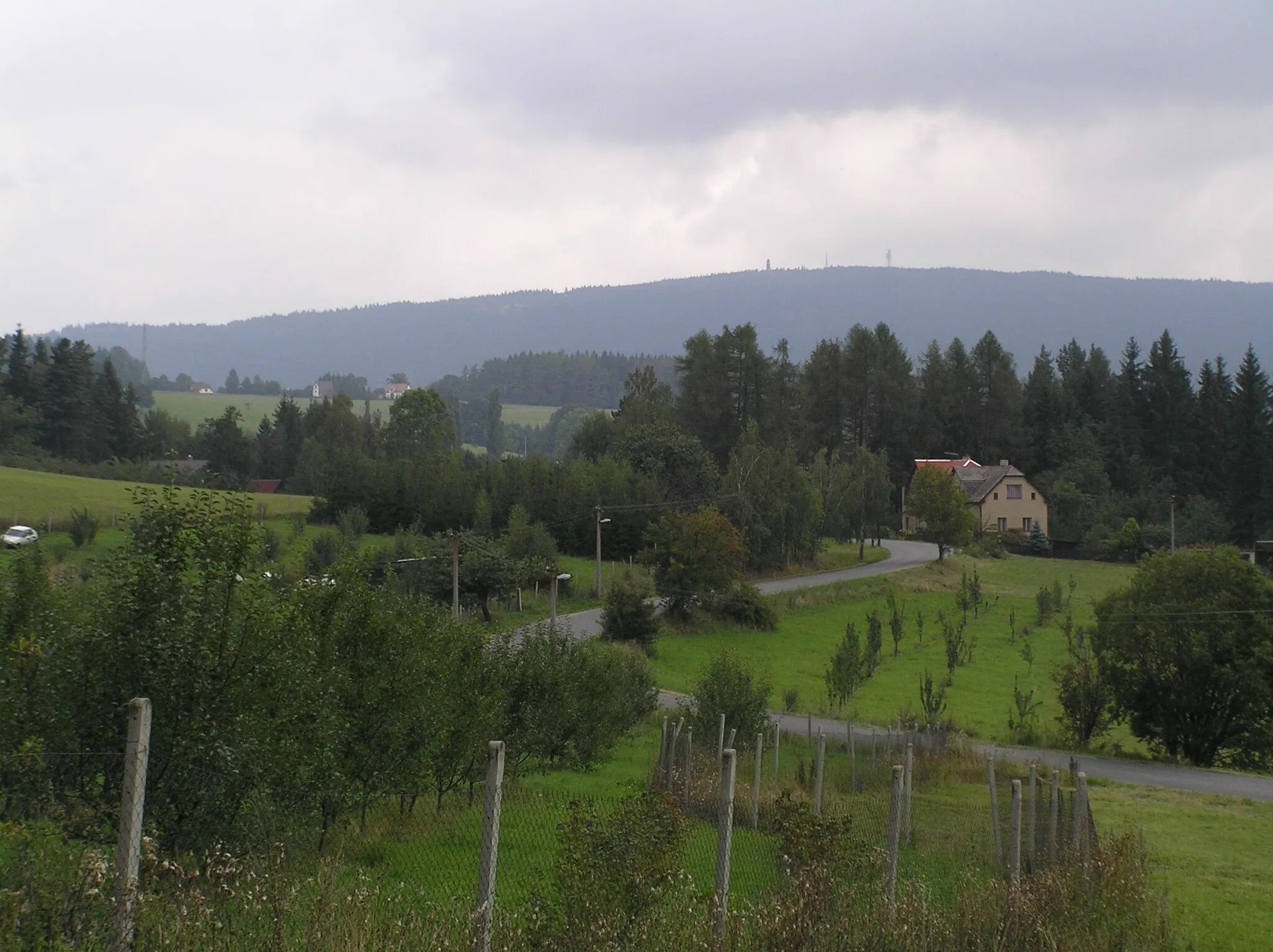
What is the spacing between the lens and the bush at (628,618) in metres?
44.9

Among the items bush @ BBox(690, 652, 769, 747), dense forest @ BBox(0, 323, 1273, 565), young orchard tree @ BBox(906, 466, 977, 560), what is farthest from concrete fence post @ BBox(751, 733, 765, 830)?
young orchard tree @ BBox(906, 466, 977, 560)

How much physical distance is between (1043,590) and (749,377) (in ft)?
148

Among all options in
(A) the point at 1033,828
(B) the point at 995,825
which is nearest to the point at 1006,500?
(A) the point at 1033,828

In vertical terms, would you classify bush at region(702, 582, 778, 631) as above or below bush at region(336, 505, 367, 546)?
below

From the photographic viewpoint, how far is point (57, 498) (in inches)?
2446

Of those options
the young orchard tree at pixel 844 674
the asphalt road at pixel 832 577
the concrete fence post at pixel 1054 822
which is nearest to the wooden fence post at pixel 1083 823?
the concrete fence post at pixel 1054 822

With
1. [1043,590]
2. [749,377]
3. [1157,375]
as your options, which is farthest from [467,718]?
[1157,375]

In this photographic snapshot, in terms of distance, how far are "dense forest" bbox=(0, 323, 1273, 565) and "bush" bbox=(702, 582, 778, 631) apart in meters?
15.3

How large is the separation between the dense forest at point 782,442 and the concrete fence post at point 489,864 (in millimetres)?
61098

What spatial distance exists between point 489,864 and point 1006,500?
9304 cm

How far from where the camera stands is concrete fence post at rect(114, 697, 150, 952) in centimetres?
508

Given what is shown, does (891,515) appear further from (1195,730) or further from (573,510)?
(1195,730)

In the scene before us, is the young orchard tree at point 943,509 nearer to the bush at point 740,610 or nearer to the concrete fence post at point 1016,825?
the bush at point 740,610

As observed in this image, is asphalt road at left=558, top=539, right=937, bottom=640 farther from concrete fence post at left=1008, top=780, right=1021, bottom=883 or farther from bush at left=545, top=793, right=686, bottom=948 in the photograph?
bush at left=545, top=793, right=686, bottom=948
